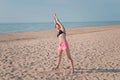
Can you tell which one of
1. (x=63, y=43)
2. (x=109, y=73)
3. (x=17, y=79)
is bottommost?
(x=109, y=73)

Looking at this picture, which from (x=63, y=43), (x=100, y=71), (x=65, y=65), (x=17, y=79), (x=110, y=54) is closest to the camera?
(x=17, y=79)

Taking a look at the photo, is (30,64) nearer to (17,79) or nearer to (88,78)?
(17,79)

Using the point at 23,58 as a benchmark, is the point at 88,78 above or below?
below

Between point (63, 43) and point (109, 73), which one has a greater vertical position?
point (63, 43)

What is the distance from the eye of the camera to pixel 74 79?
7.70 meters

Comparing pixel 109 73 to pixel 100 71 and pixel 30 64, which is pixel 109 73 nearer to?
pixel 100 71

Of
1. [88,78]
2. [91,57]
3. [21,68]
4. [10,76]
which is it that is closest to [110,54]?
[91,57]

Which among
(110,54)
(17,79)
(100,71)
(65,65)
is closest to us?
(17,79)

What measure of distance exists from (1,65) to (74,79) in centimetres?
317

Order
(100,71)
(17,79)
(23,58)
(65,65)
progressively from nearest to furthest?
(17,79) < (100,71) < (65,65) < (23,58)

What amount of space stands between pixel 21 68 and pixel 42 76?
1.34m

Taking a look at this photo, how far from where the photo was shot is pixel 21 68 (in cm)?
882

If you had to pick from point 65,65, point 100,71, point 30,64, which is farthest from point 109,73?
point 30,64

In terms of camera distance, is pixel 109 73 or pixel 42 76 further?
pixel 109 73
